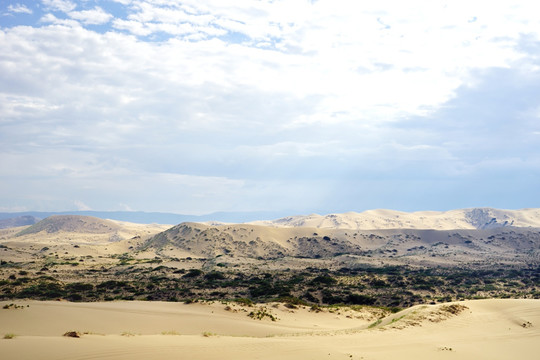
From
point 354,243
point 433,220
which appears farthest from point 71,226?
point 433,220

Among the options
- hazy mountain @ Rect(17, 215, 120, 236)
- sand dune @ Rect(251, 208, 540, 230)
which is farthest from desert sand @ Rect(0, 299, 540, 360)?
hazy mountain @ Rect(17, 215, 120, 236)

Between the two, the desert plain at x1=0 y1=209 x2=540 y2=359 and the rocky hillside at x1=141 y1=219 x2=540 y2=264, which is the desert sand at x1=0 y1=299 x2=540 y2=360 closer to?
the desert plain at x1=0 y1=209 x2=540 y2=359

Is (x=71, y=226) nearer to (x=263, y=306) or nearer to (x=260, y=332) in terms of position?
(x=263, y=306)

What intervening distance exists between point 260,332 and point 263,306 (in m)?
6.17

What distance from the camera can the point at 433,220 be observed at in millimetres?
149500

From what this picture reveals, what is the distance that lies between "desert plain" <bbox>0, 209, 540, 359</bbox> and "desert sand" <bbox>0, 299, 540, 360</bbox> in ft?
0.17

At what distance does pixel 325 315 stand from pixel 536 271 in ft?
131

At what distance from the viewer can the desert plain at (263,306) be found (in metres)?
12.7

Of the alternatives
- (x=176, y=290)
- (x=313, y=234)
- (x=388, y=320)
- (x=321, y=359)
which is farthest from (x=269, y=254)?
(x=321, y=359)

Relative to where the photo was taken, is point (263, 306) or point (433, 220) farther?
point (433, 220)

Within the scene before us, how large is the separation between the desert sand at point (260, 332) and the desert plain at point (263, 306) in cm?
5

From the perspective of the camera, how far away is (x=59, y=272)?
41.5 m

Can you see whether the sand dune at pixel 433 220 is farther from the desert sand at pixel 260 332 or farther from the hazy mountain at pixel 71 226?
the desert sand at pixel 260 332

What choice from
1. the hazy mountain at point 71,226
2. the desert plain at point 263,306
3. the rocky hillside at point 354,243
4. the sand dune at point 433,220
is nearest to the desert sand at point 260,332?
the desert plain at point 263,306
